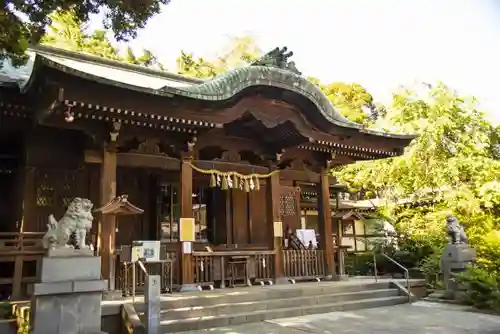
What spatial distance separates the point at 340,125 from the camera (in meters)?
10.9

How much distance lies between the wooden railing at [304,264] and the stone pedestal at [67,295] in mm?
5872

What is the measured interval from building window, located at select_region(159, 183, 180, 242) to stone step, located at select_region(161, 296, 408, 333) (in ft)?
15.2

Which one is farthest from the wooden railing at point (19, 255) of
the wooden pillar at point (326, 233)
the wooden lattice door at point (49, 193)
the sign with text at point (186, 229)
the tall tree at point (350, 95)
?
the tall tree at point (350, 95)

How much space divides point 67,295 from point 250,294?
11.8ft

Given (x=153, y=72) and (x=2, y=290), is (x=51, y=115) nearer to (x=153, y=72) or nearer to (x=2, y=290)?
(x=2, y=290)

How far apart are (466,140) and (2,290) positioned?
53.5ft

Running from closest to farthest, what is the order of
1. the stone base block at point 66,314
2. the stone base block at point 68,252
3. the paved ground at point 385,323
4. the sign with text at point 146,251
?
→ the stone base block at point 66,314 < the stone base block at point 68,252 < the paved ground at point 385,323 < the sign with text at point 146,251

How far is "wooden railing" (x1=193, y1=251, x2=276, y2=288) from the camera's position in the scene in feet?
32.2

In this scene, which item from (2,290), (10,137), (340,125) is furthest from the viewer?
(340,125)

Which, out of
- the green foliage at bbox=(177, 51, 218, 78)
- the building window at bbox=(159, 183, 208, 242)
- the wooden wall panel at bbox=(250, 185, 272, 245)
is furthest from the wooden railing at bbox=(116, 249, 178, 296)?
the green foliage at bbox=(177, 51, 218, 78)

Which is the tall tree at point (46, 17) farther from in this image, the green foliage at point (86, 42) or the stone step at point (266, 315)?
the green foliage at point (86, 42)

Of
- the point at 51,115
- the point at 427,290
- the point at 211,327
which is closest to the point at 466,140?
the point at 427,290

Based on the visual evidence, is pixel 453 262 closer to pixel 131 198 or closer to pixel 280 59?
pixel 280 59

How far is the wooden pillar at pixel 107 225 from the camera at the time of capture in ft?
28.0
